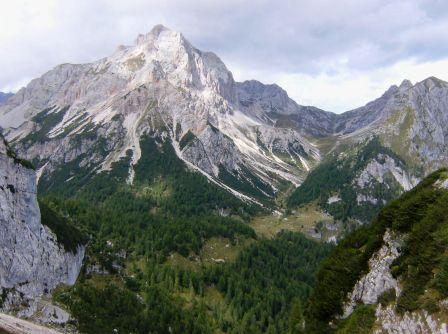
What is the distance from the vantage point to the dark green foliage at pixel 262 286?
463 ft

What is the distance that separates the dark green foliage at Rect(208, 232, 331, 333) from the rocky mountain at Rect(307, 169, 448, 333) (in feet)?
267

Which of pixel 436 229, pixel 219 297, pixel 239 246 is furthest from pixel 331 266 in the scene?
pixel 239 246

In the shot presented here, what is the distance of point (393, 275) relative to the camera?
172 feet

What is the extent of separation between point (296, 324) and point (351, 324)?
16269mm

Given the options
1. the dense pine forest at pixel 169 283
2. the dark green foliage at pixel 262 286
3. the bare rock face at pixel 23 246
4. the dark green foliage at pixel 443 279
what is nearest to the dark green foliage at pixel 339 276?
the dense pine forest at pixel 169 283

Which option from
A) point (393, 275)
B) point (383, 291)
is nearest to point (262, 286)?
point (383, 291)

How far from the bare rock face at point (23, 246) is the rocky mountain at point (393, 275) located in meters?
54.2

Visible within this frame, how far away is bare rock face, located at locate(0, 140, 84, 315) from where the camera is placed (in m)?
79.0

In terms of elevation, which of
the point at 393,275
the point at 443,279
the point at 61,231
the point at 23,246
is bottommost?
the point at 23,246

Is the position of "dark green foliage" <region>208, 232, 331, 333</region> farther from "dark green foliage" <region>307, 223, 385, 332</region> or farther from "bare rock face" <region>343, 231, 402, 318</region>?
"bare rock face" <region>343, 231, 402, 318</region>

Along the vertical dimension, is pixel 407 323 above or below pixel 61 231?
above

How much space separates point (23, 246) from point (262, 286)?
107 m

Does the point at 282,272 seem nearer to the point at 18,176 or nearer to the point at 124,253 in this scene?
the point at 124,253

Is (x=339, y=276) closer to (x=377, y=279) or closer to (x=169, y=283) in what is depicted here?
(x=377, y=279)
